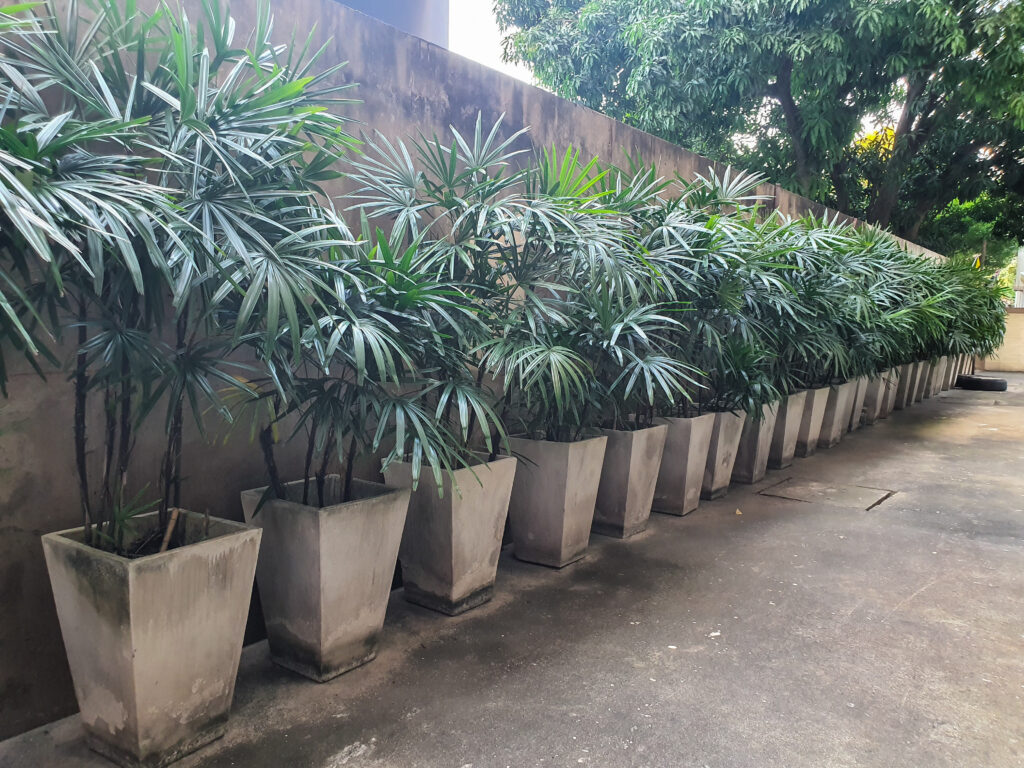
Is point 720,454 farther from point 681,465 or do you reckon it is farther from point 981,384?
point 981,384

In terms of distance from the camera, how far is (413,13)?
586 centimetres

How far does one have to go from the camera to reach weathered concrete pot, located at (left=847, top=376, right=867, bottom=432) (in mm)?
6104

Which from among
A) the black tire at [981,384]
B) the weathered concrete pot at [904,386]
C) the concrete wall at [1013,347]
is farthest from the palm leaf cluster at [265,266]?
the concrete wall at [1013,347]

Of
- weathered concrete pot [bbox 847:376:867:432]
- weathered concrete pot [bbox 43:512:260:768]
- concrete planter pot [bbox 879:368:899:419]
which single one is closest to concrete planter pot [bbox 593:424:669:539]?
weathered concrete pot [bbox 43:512:260:768]

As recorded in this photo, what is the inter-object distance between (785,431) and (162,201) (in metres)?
4.19

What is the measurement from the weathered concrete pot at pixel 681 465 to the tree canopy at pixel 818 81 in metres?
6.45

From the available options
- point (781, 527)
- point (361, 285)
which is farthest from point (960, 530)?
point (361, 285)

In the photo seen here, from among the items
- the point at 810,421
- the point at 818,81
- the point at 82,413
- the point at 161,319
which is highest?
the point at 818,81

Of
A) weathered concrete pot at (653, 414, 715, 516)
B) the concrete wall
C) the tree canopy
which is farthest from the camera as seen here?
the concrete wall

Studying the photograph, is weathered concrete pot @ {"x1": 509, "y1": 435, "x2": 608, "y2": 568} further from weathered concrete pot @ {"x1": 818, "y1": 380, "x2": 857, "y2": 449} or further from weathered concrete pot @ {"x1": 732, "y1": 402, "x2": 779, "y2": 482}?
weathered concrete pot @ {"x1": 818, "y1": 380, "x2": 857, "y2": 449}

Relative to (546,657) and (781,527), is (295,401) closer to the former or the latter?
(546,657)

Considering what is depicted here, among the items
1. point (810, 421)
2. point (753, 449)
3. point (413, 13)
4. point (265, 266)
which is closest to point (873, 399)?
point (810, 421)

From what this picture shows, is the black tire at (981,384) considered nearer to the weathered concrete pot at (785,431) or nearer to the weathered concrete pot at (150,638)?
the weathered concrete pot at (785,431)

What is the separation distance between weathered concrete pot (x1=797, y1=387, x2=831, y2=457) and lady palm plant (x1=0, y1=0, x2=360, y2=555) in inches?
165
